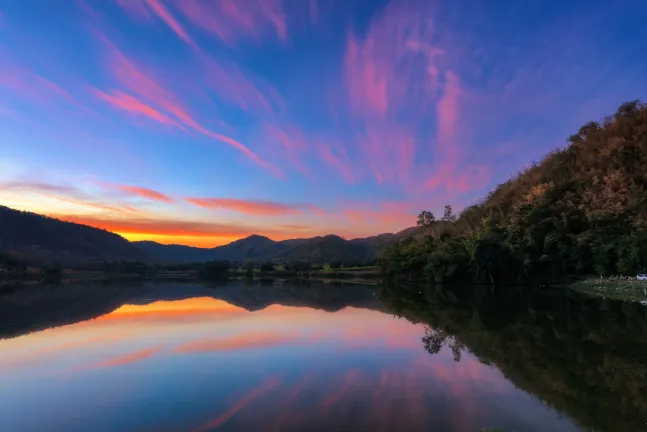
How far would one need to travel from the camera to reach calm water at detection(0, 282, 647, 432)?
734 centimetres

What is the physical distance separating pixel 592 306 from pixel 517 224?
28.4m

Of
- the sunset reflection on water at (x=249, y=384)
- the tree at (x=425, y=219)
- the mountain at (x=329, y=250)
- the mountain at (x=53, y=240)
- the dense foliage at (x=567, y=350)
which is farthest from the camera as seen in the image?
the mountain at (x=329, y=250)

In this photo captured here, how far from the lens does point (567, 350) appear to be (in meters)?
12.9

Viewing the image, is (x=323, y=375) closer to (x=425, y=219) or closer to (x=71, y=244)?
(x=425, y=219)

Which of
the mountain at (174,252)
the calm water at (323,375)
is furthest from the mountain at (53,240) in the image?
the calm water at (323,375)

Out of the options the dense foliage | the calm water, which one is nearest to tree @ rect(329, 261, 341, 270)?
the dense foliage

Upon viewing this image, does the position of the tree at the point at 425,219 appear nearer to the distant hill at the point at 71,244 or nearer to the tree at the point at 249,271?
the distant hill at the point at 71,244

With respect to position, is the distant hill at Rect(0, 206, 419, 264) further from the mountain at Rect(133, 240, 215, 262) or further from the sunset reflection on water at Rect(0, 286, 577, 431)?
the sunset reflection on water at Rect(0, 286, 577, 431)

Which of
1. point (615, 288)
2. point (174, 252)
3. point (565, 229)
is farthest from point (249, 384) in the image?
point (174, 252)

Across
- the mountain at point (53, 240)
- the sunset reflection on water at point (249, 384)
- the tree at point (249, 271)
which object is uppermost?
the mountain at point (53, 240)

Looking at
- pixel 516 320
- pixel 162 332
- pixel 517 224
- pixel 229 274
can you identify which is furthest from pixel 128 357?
pixel 229 274

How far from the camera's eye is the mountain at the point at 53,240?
109 m

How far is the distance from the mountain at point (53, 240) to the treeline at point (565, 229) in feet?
298

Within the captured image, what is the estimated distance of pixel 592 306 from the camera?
24891 millimetres
